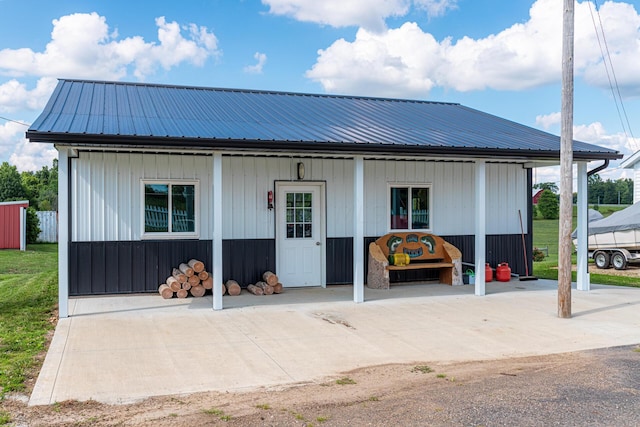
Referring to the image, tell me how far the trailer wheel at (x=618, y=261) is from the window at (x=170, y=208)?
41.9 ft

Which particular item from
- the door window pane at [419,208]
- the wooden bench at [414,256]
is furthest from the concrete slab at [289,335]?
the door window pane at [419,208]

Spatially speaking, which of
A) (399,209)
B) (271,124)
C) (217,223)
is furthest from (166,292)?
(399,209)

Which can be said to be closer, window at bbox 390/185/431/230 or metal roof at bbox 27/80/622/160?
metal roof at bbox 27/80/622/160

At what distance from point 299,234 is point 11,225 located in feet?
54.8

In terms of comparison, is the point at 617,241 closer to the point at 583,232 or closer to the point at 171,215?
the point at 583,232

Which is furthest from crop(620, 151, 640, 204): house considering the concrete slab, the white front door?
the white front door

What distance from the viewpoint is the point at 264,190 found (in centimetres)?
1121

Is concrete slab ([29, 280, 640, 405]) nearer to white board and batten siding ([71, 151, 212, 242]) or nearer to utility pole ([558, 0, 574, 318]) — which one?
Answer: utility pole ([558, 0, 574, 318])

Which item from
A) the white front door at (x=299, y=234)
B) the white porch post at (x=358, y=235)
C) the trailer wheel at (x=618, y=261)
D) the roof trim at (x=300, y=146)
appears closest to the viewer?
the roof trim at (x=300, y=146)

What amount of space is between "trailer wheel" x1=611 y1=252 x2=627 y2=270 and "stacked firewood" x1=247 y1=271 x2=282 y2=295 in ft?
37.3

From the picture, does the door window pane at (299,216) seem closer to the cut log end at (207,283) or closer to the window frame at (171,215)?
the window frame at (171,215)

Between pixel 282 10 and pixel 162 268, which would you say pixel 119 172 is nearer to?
pixel 162 268

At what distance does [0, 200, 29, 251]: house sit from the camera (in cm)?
2314

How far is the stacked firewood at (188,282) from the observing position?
1008 centimetres
